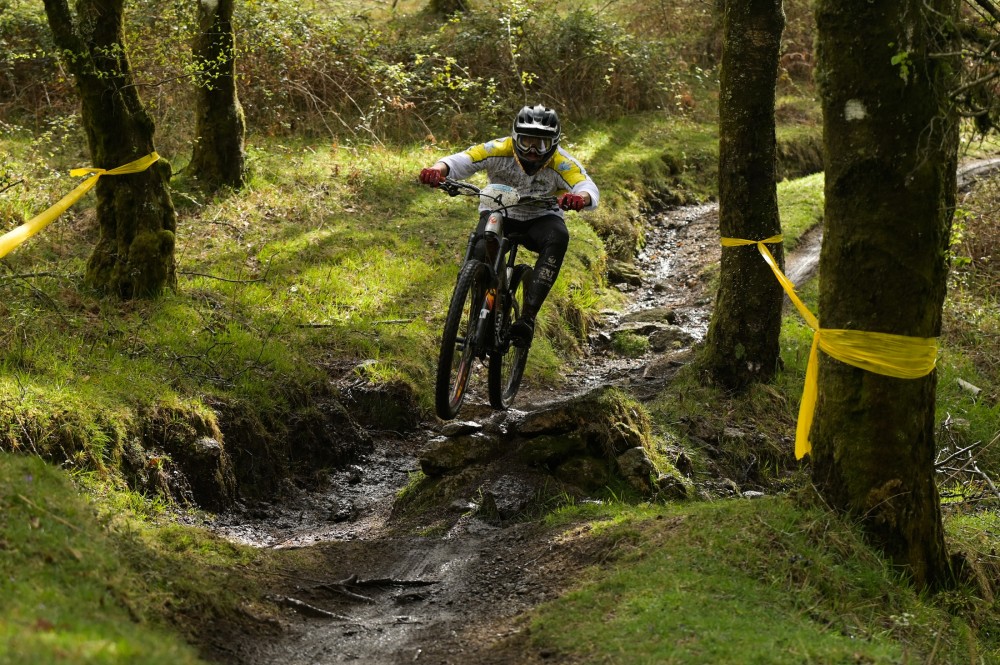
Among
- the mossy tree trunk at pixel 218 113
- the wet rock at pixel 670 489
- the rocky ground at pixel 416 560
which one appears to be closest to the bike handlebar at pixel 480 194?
the rocky ground at pixel 416 560

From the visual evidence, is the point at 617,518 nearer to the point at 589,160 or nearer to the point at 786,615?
the point at 786,615

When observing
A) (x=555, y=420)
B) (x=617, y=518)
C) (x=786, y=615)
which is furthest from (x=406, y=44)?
(x=786, y=615)

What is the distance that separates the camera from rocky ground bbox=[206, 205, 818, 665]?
4.72 metres

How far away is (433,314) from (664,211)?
821 centimetres

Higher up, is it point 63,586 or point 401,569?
point 63,586

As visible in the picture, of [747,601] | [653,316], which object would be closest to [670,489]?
[747,601]

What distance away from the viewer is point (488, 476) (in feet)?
23.0

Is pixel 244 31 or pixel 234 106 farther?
pixel 244 31

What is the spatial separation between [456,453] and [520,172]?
2.59 metres

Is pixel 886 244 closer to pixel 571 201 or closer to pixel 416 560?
pixel 571 201

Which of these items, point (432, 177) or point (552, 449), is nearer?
point (552, 449)

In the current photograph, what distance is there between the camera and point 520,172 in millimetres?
8211

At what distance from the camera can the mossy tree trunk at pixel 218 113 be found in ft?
38.2

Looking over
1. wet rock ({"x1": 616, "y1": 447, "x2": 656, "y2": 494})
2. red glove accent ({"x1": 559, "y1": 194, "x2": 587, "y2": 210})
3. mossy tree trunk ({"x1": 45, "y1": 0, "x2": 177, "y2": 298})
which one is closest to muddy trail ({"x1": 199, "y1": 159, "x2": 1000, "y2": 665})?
wet rock ({"x1": 616, "y1": 447, "x2": 656, "y2": 494})
